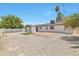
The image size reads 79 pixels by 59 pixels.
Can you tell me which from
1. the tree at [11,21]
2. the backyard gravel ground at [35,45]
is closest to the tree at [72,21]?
the backyard gravel ground at [35,45]

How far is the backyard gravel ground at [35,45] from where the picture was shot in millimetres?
6105

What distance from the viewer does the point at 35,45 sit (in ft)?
20.2

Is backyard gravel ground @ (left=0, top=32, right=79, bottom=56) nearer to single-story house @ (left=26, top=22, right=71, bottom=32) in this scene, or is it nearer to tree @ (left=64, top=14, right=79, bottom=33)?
single-story house @ (left=26, top=22, right=71, bottom=32)

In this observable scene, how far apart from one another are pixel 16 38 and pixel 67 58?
3.57 feet

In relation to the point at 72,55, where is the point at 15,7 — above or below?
above

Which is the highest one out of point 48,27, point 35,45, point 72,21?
→ point 72,21

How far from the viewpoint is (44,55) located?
6.10 m

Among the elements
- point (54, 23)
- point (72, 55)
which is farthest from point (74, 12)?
point (72, 55)

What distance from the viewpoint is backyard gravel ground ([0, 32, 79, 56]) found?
611 centimetres

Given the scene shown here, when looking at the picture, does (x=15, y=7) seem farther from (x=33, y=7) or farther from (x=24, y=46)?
(x=24, y=46)

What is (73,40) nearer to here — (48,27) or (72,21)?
(72,21)

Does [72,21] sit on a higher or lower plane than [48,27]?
higher

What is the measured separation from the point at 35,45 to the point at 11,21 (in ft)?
2.22

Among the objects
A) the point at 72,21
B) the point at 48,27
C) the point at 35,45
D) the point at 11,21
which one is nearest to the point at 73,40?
the point at 72,21
